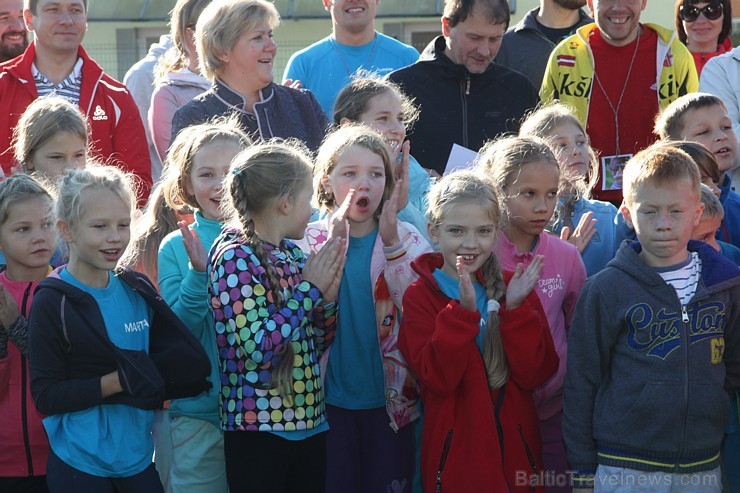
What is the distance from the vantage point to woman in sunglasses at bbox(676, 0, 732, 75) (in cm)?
646

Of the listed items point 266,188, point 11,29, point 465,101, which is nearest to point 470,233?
point 266,188

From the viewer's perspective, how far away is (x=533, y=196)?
13.7 ft

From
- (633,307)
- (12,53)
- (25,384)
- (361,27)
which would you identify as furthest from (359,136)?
(12,53)

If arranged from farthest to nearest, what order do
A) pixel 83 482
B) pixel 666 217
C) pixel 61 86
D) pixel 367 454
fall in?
1. pixel 61 86
2. pixel 367 454
3. pixel 666 217
4. pixel 83 482

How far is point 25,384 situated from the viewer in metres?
3.84

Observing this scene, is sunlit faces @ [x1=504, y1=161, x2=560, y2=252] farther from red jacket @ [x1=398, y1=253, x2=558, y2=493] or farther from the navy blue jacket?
the navy blue jacket

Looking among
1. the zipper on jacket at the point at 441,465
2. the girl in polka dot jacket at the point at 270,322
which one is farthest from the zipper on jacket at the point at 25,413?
the zipper on jacket at the point at 441,465

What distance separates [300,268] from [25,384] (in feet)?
3.87

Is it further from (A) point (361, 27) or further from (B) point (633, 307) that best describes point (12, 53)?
(B) point (633, 307)

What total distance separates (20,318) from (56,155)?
1082mm

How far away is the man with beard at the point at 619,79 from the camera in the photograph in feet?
18.2

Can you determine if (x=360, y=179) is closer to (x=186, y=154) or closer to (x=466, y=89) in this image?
(x=186, y=154)

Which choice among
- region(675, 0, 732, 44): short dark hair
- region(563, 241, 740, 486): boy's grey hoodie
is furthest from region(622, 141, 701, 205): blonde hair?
region(675, 0, 732, 44): short dark hair

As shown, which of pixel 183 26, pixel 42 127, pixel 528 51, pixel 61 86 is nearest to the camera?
pixel 42 127
